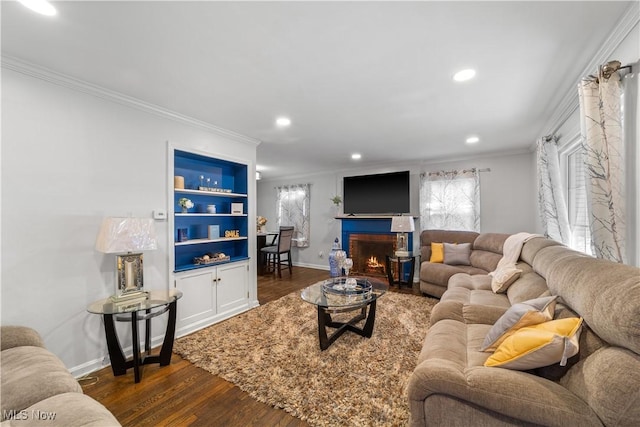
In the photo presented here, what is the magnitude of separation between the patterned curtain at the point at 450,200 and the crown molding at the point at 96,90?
3958 millimetres

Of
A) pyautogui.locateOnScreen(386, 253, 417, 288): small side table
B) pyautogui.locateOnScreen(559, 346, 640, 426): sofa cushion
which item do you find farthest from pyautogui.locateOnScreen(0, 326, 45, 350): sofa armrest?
pyautogui.locateOnScreen(386, 253, 417, 288): small side table

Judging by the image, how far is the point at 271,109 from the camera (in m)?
2.71

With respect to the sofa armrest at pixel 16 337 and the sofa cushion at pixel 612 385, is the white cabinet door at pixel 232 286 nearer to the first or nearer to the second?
the sofa armrest at pixel 16 337

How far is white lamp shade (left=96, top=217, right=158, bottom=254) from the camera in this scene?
202 cm

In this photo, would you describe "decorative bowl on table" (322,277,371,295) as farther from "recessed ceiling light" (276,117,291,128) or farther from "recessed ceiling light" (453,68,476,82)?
"recessed ceiling light" (453,68,476,82)

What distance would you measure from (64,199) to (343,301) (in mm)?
2561

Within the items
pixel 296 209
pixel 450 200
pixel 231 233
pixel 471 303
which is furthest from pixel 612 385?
pixel 296 209

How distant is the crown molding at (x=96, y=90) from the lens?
1889 millimetres

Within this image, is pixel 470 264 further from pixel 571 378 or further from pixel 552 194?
pixel 571 378

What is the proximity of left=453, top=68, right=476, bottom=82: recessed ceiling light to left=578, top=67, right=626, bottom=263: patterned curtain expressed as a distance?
72cm

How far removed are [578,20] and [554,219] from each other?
2.31m

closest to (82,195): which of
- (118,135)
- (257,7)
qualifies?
(118,135)

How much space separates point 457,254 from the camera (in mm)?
4238

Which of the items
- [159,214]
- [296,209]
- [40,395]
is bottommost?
[40,395]
